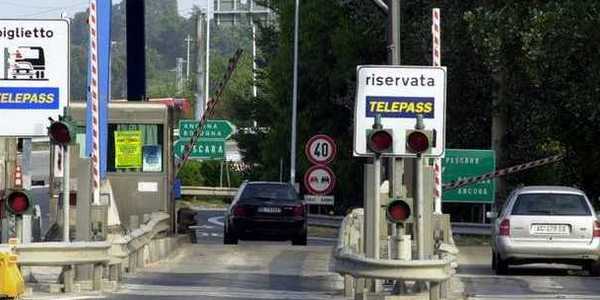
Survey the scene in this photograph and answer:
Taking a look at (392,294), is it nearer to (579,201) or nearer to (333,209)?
(579,201)

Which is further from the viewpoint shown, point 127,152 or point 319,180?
point 319,180

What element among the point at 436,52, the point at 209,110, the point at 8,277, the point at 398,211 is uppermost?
the point at 436,52

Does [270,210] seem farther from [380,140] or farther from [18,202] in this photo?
[380,140]

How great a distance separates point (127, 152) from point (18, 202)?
1003 centimetres

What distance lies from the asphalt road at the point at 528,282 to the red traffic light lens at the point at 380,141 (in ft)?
11.2

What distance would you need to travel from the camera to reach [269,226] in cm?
3578

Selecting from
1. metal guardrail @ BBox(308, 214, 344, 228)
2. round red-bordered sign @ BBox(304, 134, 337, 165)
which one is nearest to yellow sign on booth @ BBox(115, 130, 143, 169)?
round red-bordered sign @ BBox(304, 134, 337, 165)

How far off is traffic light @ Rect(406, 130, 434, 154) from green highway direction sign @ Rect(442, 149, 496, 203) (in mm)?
20239

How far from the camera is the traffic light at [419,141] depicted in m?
17.6

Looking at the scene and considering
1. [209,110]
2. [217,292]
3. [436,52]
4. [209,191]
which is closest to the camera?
[217,292]

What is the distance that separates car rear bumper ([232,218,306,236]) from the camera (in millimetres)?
35625

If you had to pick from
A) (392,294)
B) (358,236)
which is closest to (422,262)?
(392,294)

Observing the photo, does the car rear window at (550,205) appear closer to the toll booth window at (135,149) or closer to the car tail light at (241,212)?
the toll booth window at (135,149)

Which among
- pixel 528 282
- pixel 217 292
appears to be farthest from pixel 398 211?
pixel 528 282
